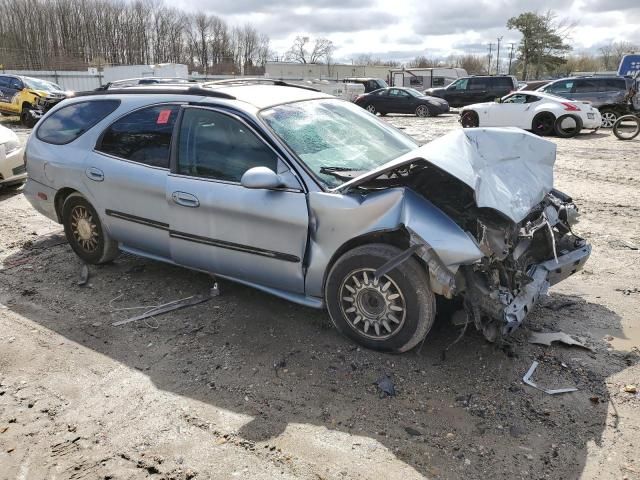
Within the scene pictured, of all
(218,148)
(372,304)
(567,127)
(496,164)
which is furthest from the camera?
(567,127)

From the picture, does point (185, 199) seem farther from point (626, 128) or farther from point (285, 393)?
point (626, 128)

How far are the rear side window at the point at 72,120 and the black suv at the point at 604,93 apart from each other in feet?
56.9

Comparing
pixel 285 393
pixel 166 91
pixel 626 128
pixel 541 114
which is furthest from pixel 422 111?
pixel 285 393

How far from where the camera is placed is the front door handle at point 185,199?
3.93 m

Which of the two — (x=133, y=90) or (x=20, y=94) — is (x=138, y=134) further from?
(x=20, y=94)

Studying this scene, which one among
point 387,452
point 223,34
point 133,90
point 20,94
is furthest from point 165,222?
point 223,34

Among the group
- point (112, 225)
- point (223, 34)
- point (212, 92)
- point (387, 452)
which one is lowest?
point (387, 452)

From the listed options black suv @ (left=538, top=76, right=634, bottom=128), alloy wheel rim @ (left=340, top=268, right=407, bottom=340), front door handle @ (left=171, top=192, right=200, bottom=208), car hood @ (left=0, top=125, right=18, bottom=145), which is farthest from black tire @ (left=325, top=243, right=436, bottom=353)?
black suv @ (left=538, top=76, right=634, bottom=128)

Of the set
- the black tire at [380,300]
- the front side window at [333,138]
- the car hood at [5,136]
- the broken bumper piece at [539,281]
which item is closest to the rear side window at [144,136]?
the front side window at [333,138]

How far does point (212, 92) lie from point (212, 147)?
472 mm

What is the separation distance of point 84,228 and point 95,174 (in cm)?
63

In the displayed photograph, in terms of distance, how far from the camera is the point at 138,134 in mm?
4461

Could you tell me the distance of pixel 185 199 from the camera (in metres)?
3.98

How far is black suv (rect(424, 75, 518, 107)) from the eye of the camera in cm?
2531
